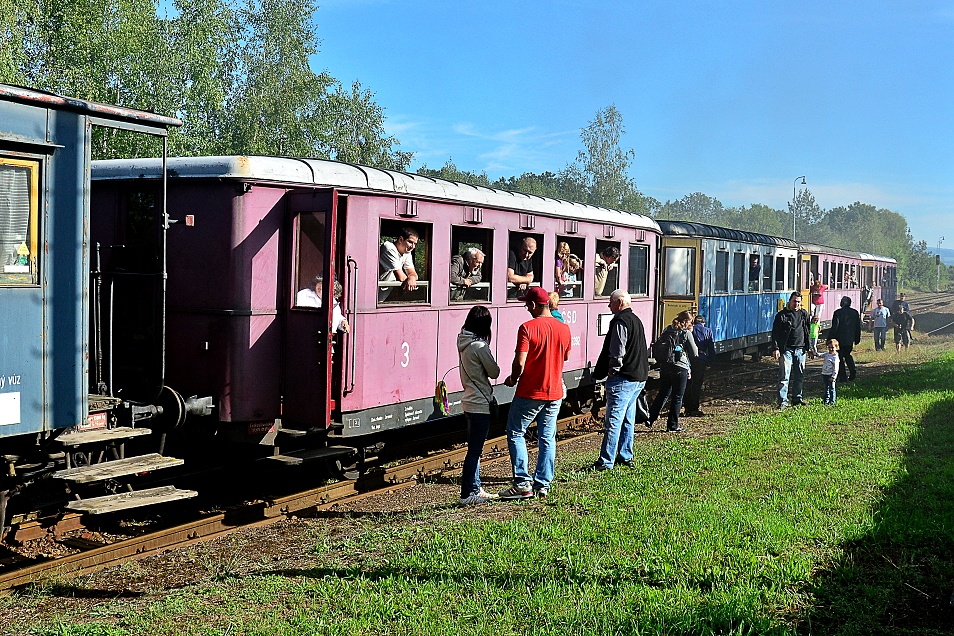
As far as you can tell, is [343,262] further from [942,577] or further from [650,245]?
[650,245]

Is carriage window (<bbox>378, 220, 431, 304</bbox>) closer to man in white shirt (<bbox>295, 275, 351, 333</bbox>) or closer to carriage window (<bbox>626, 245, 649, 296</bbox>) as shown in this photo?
man in white shirt (<bbox>295, 275, 351, 333</bbox>)

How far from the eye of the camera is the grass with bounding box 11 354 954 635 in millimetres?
5363

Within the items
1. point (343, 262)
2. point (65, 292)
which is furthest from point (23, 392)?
point (343, 262)

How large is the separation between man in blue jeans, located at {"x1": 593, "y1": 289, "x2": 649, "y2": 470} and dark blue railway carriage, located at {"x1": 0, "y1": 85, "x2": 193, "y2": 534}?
16.9ft

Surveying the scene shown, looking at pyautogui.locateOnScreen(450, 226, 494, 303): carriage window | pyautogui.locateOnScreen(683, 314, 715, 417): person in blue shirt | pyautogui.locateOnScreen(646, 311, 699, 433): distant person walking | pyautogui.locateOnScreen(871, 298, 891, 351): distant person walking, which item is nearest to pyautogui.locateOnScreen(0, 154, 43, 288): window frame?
pyautogui.locateOnScreen(450, 226, 494, 303): carriage window

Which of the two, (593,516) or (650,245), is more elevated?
(650,245)

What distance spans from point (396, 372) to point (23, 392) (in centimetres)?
380

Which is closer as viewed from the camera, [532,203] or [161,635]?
[161,635]

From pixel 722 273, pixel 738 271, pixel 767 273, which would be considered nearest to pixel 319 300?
pixel 722 273

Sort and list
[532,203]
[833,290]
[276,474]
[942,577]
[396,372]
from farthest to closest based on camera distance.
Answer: [833,290] → [532,203] → [276,474] → [396,372] → [942,577]

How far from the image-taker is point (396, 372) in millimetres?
9289

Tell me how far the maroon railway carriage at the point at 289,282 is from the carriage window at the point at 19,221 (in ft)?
6.18

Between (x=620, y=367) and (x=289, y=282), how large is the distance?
3.66 m

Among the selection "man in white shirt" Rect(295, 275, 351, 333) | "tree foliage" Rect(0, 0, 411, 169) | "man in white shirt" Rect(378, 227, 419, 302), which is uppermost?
"tree foliage" Rect(0, 0, 411, 169)
